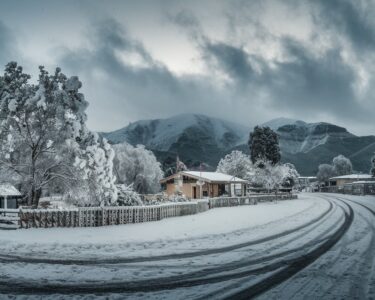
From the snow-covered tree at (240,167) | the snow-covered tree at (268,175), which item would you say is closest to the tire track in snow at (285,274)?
the snow-covered tree at (268,175)

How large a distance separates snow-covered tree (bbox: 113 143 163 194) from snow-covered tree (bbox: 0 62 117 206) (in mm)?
37097

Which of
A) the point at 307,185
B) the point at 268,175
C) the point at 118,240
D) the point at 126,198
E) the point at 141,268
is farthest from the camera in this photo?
the point at 307,185

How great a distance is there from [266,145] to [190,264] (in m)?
67.4

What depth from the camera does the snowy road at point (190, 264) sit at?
7.74 metres

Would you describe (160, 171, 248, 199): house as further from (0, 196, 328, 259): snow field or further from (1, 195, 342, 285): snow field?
(1, 195, 342, 285): snow field

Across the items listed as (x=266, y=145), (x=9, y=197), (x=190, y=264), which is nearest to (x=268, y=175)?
(x=266, y=145)

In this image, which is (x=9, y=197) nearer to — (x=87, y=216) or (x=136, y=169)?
(x=87, y=216)

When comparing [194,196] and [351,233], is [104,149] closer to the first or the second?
[351,233]

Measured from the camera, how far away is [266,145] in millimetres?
75688

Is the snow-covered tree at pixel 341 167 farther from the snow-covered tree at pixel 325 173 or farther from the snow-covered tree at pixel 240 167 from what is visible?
the snow-covered tree at pixel 240 167

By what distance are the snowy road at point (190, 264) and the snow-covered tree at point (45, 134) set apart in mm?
6044

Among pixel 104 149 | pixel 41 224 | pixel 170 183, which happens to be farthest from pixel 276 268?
pixel 170 183

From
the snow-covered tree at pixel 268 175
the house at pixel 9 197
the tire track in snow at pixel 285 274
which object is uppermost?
the snow-covered tree at pixel 268 175

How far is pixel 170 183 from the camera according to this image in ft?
178
